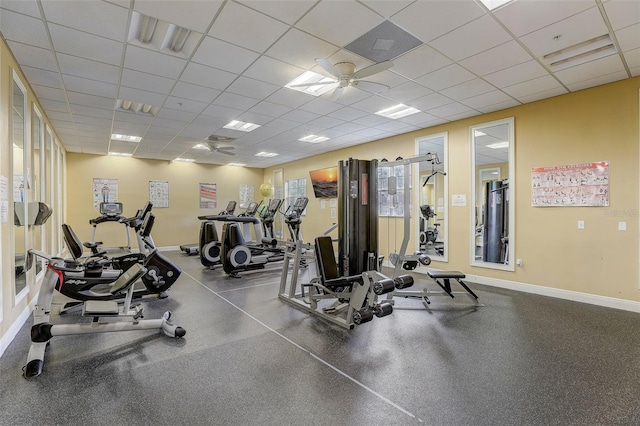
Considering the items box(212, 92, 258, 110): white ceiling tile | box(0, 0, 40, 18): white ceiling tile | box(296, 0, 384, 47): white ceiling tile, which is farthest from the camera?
box(212, 92, 258, 110): white ceiling tile

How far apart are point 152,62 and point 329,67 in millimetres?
1932

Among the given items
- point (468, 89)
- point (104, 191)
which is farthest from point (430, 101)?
point (104, 191)

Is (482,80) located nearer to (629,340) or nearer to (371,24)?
(371,24)

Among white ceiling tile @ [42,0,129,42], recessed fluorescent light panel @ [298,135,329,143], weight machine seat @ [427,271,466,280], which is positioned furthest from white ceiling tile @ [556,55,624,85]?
white ceiling tile @ [42,0,129,42]

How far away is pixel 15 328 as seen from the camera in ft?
9.80

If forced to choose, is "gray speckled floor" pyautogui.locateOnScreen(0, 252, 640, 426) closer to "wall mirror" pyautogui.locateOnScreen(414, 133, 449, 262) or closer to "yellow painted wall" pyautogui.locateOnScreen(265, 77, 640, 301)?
"yellow painted wall" pyautogui.locateOnScreen(265, 77, 640, 301)

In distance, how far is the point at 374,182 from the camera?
3859 mm

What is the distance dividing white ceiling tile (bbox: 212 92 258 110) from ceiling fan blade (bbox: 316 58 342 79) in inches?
63.8

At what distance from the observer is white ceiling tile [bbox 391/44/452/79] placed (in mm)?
3143

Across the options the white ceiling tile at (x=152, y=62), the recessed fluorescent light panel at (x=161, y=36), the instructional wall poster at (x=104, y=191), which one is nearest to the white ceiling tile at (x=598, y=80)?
the recessed fluorescent light panel at (x=161, y=36)

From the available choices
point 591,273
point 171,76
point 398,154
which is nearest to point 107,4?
point 171,76

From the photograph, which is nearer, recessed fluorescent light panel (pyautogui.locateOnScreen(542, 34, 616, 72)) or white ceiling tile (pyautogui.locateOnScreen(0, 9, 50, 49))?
white ceiling tile (pyautogui.locateOnScreen(0, 9, 50, 49))

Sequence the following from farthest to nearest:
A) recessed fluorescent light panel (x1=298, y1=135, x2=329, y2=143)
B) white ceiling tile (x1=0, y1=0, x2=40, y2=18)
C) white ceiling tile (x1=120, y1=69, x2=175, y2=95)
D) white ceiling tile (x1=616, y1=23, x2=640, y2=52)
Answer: recessed fluorescent light panel (x1=298, y1=135, x2=329, y2=143) → white ceiling tile (x1=120, y1=69, x2=175, y2=95) → white ceiling tile (x1=616, y1=23, x2=640, y2=52) → white ceiling tile (x1=0, y1=0, x2=40, y2=18)

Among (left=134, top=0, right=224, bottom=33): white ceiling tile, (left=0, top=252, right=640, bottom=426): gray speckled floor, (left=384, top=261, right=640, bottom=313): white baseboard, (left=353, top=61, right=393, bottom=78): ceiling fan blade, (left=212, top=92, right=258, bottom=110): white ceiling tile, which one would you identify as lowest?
(left=0, top=252, right=640, bottom=426): gray speckled floor
